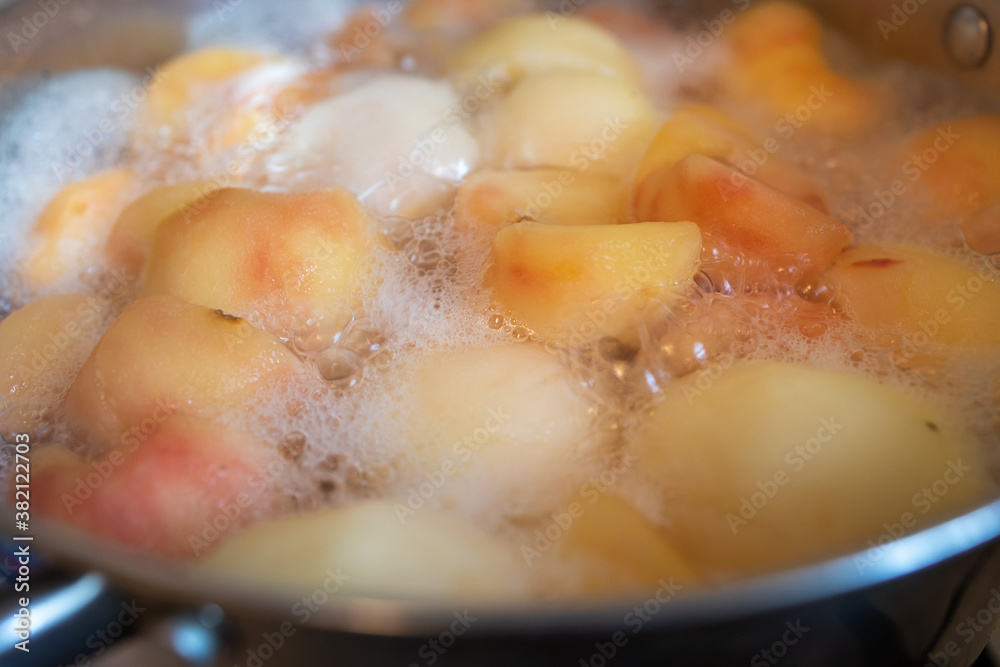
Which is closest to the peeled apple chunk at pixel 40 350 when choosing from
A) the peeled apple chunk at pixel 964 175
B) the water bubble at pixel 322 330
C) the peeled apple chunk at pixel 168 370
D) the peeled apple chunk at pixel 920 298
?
the peeled apple chunk at pixel 168 370

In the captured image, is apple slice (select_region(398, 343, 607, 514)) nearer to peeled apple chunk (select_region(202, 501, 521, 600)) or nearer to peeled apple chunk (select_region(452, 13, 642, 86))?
peeled apple chunk (select_region(202, 501, 521, 600))

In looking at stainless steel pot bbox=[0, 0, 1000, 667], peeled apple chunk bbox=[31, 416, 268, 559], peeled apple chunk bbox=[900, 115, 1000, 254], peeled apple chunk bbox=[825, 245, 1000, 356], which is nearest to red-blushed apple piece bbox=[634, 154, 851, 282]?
peeled apple chunk bbox=[825, 245, 1000, 356]

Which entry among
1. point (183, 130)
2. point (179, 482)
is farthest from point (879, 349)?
point (183, 130)

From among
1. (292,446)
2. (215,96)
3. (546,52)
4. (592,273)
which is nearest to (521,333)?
(592,273)

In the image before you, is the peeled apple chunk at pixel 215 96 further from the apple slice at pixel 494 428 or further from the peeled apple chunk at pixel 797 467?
the peeled apple chunk at pixel 797 467

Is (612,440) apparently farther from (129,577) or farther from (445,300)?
(129,577)

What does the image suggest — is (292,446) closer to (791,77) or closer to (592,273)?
(592,273)
